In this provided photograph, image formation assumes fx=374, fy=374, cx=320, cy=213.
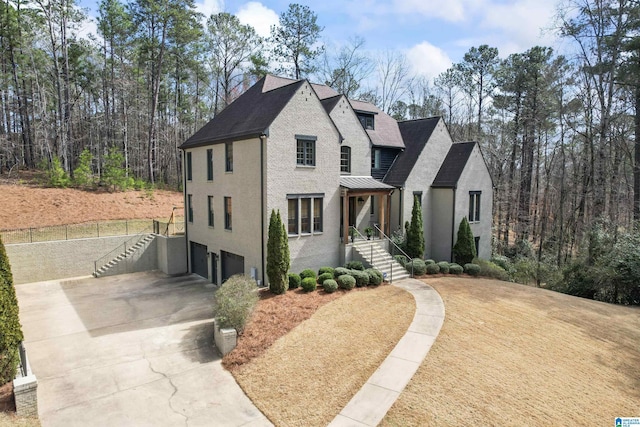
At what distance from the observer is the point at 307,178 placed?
59.5 feet

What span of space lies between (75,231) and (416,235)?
21.8m

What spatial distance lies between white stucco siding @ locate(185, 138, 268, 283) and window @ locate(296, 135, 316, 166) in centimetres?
201

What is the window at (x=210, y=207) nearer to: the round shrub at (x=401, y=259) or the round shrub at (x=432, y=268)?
the round shrub at (x=401, y=259)

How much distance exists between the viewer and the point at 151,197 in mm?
33875

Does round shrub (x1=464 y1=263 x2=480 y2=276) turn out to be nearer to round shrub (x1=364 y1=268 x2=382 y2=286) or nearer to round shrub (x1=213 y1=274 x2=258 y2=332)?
round shrub (x1=364 y1=268 x2=382 y2=286)

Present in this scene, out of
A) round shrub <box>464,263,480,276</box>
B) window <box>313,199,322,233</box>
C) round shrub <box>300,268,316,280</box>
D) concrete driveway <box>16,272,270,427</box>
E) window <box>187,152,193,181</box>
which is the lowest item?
concrete driveway <box>16,272,270,427</box>

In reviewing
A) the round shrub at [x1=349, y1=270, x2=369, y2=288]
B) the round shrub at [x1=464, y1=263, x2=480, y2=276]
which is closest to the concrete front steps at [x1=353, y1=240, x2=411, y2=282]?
the round shrub at [x1=349, y1=270, x2=369, y2=288]

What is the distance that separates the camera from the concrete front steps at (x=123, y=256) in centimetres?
2278

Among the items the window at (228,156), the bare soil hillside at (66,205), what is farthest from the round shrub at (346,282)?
the bare soil hillside at (66,205)

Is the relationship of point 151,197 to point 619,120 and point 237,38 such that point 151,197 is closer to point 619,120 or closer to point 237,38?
point 237,38

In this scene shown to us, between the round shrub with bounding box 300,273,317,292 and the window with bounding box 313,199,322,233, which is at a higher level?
the window with bounding box 313,199,322,233

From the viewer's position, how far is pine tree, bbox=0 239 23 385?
368 inches

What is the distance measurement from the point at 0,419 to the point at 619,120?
33321 mm

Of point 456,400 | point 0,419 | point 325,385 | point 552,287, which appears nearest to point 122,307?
point 0,419
